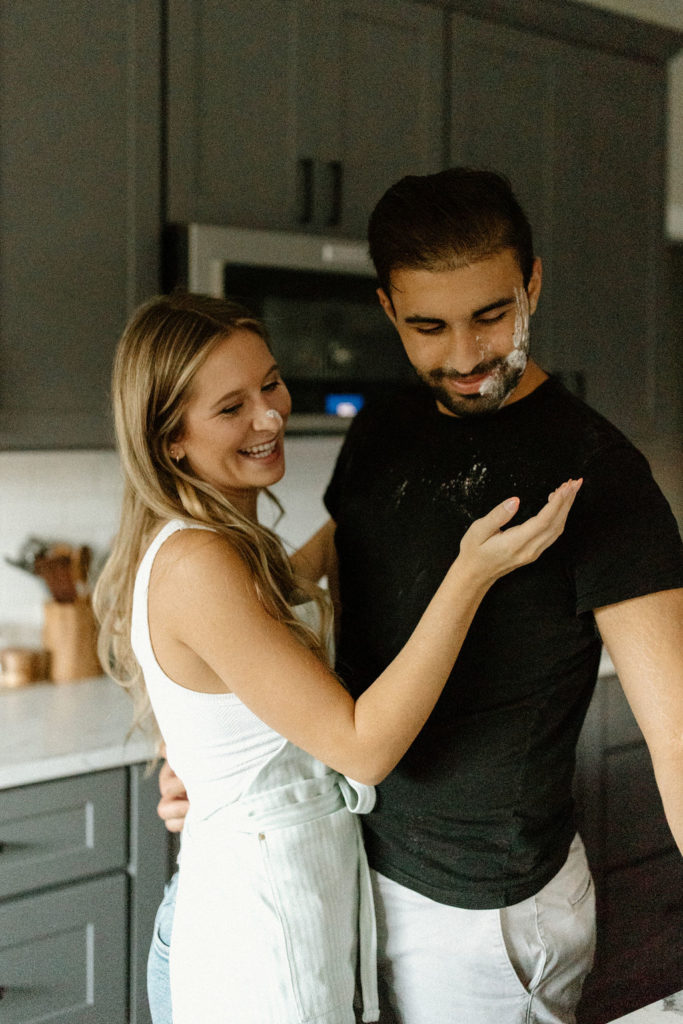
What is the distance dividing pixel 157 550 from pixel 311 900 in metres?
0.43

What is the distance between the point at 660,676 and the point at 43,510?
5.09 ft

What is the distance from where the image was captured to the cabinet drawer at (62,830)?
4.94ft

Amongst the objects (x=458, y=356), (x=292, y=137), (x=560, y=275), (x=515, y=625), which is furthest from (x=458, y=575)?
(x=560, y=275)

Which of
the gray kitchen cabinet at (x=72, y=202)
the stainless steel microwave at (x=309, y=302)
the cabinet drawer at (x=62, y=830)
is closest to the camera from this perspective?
the cabinet drawer at (x=62, y=830)

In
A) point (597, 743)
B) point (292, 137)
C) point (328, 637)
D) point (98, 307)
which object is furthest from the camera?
point (597, 743)

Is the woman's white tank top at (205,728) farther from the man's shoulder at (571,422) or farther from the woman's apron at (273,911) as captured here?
the man's shoulder at (571,422)

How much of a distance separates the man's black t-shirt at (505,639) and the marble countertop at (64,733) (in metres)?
0.52

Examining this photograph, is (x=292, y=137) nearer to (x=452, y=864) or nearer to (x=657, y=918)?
(x=452, y=864)

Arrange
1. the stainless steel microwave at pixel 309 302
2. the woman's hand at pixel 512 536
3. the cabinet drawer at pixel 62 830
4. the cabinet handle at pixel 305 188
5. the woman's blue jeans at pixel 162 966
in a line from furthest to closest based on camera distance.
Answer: the cabinet handle at pixel 305 188, the stainless steel microwave at pixel 309 302, the cabinet drawer at pixel 62 830, the woman's blue jeans at pixel 162 966, the woman's hand at pixel 512 536

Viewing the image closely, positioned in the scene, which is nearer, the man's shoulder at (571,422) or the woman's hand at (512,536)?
the woman's hand at (512,536)

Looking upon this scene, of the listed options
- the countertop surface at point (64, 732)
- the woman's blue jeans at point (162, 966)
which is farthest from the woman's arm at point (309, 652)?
the countertop surface at point (64, 732)

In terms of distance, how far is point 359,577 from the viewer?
4.00ft

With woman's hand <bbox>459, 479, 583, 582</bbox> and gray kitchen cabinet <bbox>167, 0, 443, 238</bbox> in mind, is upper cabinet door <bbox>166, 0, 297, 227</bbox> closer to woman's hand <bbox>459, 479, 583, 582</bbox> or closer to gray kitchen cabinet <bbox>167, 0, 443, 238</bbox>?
gray kitchen cabinet <bbox>167, 0, 443, 238</bbox>

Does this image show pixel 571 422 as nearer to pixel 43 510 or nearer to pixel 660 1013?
pixel 660 1013
